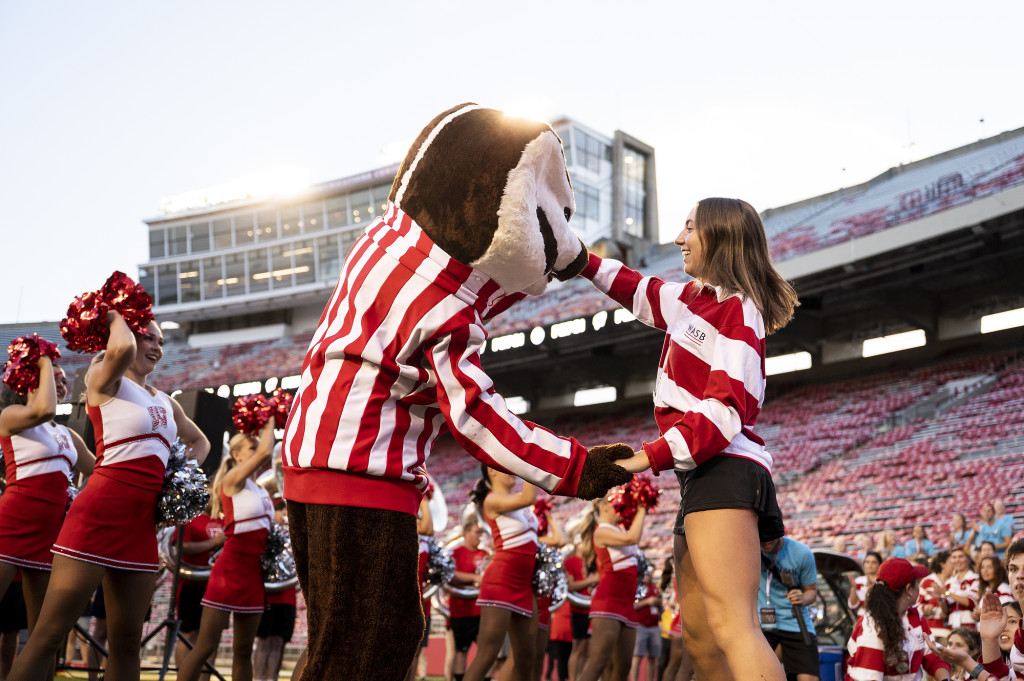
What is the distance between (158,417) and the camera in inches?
162

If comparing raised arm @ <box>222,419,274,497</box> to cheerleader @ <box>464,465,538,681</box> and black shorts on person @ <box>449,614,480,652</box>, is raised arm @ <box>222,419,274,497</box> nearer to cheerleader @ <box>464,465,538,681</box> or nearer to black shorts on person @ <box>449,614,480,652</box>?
cheerleader @ <box>464,465,538,681</box>

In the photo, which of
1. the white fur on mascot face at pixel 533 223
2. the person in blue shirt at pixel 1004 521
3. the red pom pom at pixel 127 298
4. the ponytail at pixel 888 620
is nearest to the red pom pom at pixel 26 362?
the red pom pom at pixel 127 298

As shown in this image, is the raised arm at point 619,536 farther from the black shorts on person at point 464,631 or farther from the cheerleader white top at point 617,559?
the black shorts on person at point 464,631

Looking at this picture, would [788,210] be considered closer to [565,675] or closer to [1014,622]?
[565,675]

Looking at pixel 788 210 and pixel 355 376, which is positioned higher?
pixel 788 210

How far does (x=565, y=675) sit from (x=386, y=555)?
31.4 feet

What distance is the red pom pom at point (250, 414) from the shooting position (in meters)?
5.84

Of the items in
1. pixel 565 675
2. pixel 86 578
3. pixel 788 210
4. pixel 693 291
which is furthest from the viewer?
pixel 788 210

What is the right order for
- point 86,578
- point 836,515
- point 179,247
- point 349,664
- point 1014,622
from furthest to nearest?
point 179,247
point 836,515
point 1014,622
point 86,578
point 349,664

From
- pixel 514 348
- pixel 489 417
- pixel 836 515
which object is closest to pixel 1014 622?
pixel 489 417

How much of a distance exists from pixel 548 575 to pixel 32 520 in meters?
3.85

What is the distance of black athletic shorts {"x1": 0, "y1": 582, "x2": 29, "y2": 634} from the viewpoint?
644 cm

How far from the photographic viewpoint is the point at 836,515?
1516 cm

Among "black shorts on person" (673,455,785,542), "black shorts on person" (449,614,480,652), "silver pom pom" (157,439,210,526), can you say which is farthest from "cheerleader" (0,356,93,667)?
"black shorts on person" (449,614,480,652)
